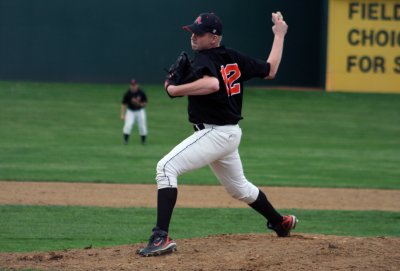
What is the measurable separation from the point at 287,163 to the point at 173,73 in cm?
1107

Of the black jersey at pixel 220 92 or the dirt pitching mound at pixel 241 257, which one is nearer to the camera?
the dirt pitching mound at pixel 241 257

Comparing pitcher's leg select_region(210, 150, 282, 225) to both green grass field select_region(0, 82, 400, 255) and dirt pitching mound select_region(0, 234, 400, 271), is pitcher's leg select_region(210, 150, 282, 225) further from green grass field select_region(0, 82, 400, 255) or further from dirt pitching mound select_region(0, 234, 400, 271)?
green grass field select_region(0, 82, 400, 255)

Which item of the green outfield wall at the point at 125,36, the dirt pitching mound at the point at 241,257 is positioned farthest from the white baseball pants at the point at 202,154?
the green outfield wall at the point at 125,36

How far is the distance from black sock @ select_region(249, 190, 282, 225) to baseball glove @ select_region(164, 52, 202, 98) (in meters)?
Result: 1.34

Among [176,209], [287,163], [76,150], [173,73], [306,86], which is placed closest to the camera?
[173,73]

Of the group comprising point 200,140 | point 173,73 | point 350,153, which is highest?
point 173,73

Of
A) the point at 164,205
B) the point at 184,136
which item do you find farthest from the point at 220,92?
the point at 184,136

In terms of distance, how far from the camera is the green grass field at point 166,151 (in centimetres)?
938

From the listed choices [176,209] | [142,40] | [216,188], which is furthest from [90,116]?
[176,209]

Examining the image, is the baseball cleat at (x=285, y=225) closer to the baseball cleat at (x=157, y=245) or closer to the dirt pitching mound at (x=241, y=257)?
the dirt pitching mound at (x=241, y=257)

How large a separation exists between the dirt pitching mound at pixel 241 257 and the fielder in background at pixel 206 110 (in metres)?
0.25

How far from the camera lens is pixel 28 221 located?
9.51 meters

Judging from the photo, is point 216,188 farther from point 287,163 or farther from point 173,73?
point 173,73

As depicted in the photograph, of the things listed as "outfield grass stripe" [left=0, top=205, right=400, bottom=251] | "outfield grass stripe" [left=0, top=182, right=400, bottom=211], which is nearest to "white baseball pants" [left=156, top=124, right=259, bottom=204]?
"outfield grass stripe" [left=0, top=205, right=400, bottom=251]
